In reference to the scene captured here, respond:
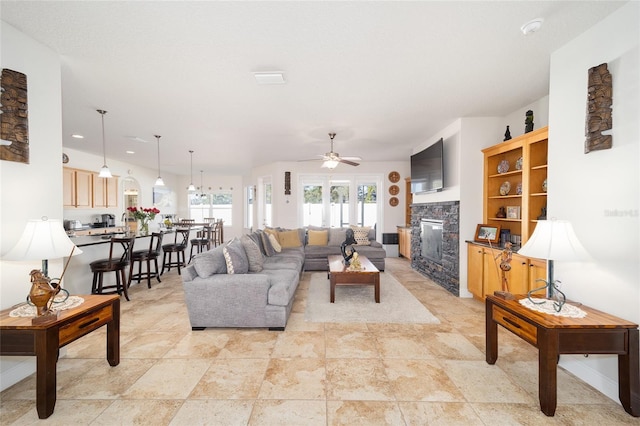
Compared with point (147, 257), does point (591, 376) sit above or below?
below

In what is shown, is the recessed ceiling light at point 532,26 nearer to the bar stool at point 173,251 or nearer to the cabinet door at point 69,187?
the bar stool at point 173,251

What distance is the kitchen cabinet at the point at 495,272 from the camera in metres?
3.04

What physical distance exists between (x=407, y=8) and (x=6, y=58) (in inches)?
117

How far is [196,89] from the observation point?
3.13 m

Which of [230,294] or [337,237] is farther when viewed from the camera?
[337,237]

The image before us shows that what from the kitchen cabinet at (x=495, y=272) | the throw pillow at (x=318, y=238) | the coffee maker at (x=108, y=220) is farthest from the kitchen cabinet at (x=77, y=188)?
the kitchen cabinet at (x=495, y=272)

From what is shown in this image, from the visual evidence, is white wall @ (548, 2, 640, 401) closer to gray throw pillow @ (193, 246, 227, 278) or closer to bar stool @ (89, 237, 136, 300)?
gray throw pillow @ (193, 246, 227, 278)

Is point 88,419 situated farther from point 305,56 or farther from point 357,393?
point 305,56

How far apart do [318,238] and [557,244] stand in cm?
490

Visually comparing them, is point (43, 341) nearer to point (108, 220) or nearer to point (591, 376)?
point (591, 376)

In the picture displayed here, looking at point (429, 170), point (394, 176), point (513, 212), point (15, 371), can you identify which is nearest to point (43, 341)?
point (15, 371)

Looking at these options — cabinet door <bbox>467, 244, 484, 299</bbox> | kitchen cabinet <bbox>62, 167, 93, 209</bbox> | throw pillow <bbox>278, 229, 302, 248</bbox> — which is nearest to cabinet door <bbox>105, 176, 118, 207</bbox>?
kitchen cabinet <bbox>62, 167, 93, 209</bbox>

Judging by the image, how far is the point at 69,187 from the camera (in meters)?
6.12

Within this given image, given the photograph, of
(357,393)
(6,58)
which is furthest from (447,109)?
(6,58)
